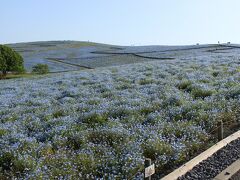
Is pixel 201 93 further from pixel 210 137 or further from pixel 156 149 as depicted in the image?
pixel 156 149

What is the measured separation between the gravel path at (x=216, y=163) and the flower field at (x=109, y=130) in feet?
1.77

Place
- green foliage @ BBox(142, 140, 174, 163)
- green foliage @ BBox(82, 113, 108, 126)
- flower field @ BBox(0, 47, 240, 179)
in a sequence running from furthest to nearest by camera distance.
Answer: green foliage @ BBox(82, 113, 108, 126) < green foliage @ BBox(142, 140, 174, 163) < flower field @ BBox(0, 47, 240, 179)

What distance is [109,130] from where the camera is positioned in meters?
9.24

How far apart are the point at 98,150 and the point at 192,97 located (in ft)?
20.5

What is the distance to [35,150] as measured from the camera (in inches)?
330

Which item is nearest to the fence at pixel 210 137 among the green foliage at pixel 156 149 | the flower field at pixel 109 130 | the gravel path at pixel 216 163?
the flower field at pixel 109 130

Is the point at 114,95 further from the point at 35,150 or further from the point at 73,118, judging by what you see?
the point at 35,150

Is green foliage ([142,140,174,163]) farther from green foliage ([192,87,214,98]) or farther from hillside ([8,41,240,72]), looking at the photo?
hillside ([8,41,240,72])

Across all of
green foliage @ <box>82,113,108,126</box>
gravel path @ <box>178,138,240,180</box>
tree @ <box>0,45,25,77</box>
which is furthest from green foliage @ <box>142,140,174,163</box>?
tree @ <box>0,45,25,77</box>

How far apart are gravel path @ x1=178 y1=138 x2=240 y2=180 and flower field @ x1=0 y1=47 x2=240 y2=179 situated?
540 mm

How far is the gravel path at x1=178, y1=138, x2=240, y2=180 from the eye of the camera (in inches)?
278

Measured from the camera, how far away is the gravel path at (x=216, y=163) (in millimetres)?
7066

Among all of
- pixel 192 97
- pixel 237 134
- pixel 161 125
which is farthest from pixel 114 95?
pixel 237 134

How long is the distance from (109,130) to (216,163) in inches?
113
